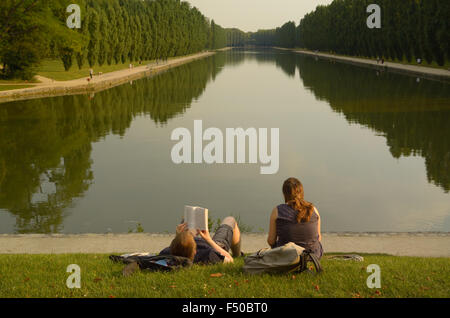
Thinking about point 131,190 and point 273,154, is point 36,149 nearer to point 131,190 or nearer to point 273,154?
point 131,190

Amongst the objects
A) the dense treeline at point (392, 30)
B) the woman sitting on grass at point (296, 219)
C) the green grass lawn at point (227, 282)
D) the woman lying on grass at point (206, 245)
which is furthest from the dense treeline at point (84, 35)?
the woman sitting on grass at point (296, 219)

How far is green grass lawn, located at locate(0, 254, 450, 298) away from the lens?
5.38m

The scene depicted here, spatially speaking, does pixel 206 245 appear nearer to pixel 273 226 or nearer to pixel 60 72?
pixel 273 226

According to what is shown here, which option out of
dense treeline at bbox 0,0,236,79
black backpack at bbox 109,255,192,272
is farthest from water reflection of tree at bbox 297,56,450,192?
dense treeline at bbox 0,0,236,79

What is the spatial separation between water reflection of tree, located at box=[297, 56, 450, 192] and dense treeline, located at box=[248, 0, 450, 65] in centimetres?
905

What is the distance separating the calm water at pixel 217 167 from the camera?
35.9 ft

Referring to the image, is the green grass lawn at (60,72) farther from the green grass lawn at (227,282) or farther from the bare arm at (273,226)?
the bare arm at (273,226)

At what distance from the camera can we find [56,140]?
1886 centimetres

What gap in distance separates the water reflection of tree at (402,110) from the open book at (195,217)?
8446 millimetres

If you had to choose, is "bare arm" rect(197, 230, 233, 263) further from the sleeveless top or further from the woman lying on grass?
the sleeveless top

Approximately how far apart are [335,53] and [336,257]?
102333mm

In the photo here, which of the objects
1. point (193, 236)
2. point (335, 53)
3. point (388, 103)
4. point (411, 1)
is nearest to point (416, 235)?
point (193, 236)
